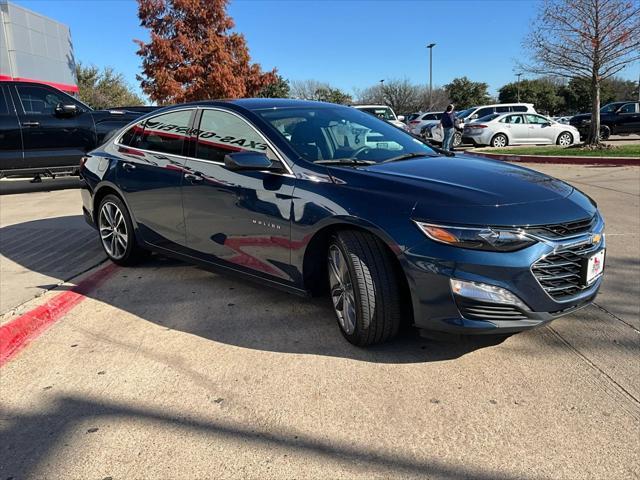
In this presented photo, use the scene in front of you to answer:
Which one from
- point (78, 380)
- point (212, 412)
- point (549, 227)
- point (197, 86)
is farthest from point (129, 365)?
point (197, 86)

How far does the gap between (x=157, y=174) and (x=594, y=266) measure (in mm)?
3436

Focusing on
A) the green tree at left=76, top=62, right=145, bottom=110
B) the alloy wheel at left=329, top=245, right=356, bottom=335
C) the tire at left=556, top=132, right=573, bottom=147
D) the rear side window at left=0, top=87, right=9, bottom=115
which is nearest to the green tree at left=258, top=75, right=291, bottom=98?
the green tree at left=76, top=62, right=145, bottom=110

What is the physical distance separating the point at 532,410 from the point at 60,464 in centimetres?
229

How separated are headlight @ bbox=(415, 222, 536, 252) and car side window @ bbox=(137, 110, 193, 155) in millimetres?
2559

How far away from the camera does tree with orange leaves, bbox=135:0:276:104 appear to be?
25953 mm

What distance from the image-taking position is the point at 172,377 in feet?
10.3

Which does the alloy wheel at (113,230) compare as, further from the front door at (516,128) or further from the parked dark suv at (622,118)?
the parked dark suv at (622,118)

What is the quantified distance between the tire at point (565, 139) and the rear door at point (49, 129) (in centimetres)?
1689

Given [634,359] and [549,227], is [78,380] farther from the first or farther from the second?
[634,359]

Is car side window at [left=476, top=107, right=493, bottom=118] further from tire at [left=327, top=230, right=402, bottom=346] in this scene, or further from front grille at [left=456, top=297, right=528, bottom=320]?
front grille at [left=456, top=297, right=528, bottom=320]

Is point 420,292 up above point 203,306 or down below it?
above

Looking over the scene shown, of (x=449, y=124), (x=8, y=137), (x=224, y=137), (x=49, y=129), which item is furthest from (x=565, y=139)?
(x=224, y=137)

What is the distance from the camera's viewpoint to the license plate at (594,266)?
10.2ft

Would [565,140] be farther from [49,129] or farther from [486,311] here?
[486,311]
